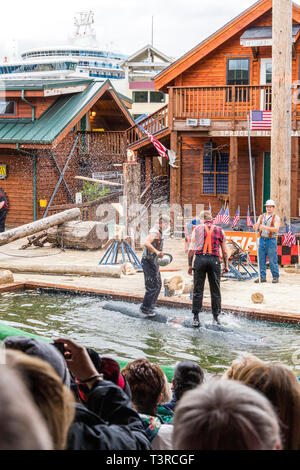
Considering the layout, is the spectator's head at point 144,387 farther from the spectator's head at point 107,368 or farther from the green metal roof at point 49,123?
the green metal roof at point 49,123

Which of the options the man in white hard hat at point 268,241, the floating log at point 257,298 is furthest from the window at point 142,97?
the floating log at point 257,298

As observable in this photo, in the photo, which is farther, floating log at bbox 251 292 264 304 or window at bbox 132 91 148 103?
window at bbox 132 91 148 103

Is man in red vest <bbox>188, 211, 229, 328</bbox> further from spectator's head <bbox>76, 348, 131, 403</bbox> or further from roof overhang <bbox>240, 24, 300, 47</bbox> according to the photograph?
roof overhang <bbox>240, 24, 300, 47</bbox>

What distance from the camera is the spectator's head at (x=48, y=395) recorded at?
1.60 meters

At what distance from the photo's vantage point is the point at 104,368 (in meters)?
2.76

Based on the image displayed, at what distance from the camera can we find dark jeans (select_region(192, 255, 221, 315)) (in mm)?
8578

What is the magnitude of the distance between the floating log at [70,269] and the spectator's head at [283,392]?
9938mm

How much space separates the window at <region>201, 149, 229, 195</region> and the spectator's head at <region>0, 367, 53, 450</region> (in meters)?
19.9

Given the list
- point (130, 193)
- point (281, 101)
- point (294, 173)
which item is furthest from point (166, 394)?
point (294, 173)

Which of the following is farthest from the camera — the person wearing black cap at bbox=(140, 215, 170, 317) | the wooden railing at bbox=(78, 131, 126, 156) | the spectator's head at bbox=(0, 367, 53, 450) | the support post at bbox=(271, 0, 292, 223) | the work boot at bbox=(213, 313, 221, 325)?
the wooden railing at bbox=(78, 131, 126, 156)

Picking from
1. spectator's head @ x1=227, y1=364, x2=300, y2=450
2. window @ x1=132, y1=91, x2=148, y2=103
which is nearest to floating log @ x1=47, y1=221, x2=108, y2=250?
spectator's head @ x1=227, y1=364, x2=300, y2=450

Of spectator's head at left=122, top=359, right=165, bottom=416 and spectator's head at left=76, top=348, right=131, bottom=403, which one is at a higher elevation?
spectator's head at left=76, top=348, right=131, bottom=403

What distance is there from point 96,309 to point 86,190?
1266 centimetres

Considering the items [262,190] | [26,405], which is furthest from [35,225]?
[26,405]
